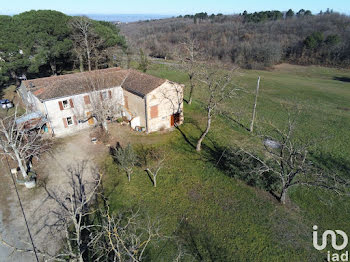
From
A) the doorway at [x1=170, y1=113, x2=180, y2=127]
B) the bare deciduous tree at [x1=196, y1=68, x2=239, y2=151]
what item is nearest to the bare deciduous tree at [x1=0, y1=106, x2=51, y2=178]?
the doorway at [x1=170, y1=113, x2=180, y2=127]

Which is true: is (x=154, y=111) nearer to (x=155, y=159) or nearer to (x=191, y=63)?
(x=155, y=159)

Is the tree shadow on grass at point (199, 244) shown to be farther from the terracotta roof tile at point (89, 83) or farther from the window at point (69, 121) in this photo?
the window at point (69, 121)


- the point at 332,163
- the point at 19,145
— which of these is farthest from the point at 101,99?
the point at 332,163

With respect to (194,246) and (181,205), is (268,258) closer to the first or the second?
(194,246)

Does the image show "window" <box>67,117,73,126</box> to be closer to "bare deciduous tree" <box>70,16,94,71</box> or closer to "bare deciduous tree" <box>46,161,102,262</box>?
"bare deciduous tree" <box>46,161,102,262</box>

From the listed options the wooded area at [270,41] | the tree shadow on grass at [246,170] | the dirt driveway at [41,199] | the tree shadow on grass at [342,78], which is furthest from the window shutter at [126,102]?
the tree shadow on grass at [342,78]
